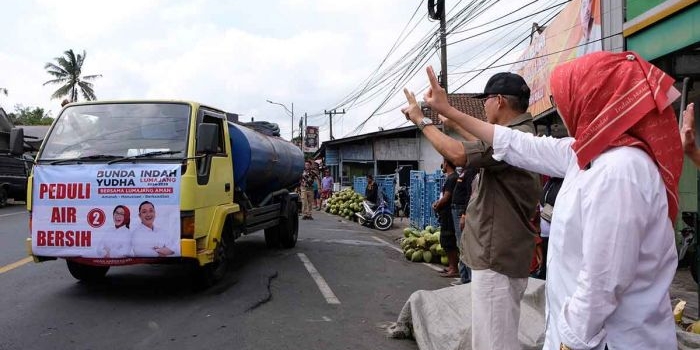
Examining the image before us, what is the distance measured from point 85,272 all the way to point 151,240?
169cm

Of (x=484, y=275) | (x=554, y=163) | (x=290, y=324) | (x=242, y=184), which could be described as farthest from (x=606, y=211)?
(x=242, y=184)

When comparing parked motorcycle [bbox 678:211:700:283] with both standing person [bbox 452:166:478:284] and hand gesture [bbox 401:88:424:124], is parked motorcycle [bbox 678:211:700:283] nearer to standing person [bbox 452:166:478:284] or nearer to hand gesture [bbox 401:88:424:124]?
standing person [bbox 452:166:478:284]

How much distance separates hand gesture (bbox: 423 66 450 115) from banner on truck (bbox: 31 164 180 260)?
401cm

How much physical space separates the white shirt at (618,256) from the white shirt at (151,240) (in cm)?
484

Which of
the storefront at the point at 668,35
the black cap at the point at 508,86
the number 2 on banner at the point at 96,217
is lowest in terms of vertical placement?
the number 2 on banner at the point at 96,217

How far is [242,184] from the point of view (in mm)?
8016

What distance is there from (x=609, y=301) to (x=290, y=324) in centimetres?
415

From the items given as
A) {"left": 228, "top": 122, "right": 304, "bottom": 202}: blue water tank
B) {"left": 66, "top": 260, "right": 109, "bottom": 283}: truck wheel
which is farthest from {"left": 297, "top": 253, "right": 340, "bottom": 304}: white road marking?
{"left": 66, "top": 260, "right": 109, "bottom": 283}: truck wheel

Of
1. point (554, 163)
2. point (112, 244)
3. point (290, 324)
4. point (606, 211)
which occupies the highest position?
point (554, 163)

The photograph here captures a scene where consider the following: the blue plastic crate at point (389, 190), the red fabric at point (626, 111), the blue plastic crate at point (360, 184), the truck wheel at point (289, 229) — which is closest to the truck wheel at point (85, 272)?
the truck wheel at point (289, 229)

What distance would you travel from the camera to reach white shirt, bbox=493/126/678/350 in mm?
1592

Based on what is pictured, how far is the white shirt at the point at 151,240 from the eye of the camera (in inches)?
230

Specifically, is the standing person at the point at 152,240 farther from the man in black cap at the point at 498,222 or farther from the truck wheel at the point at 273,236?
the truck wheel at the point at 273,236

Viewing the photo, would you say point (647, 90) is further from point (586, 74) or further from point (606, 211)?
point (606, 211)
